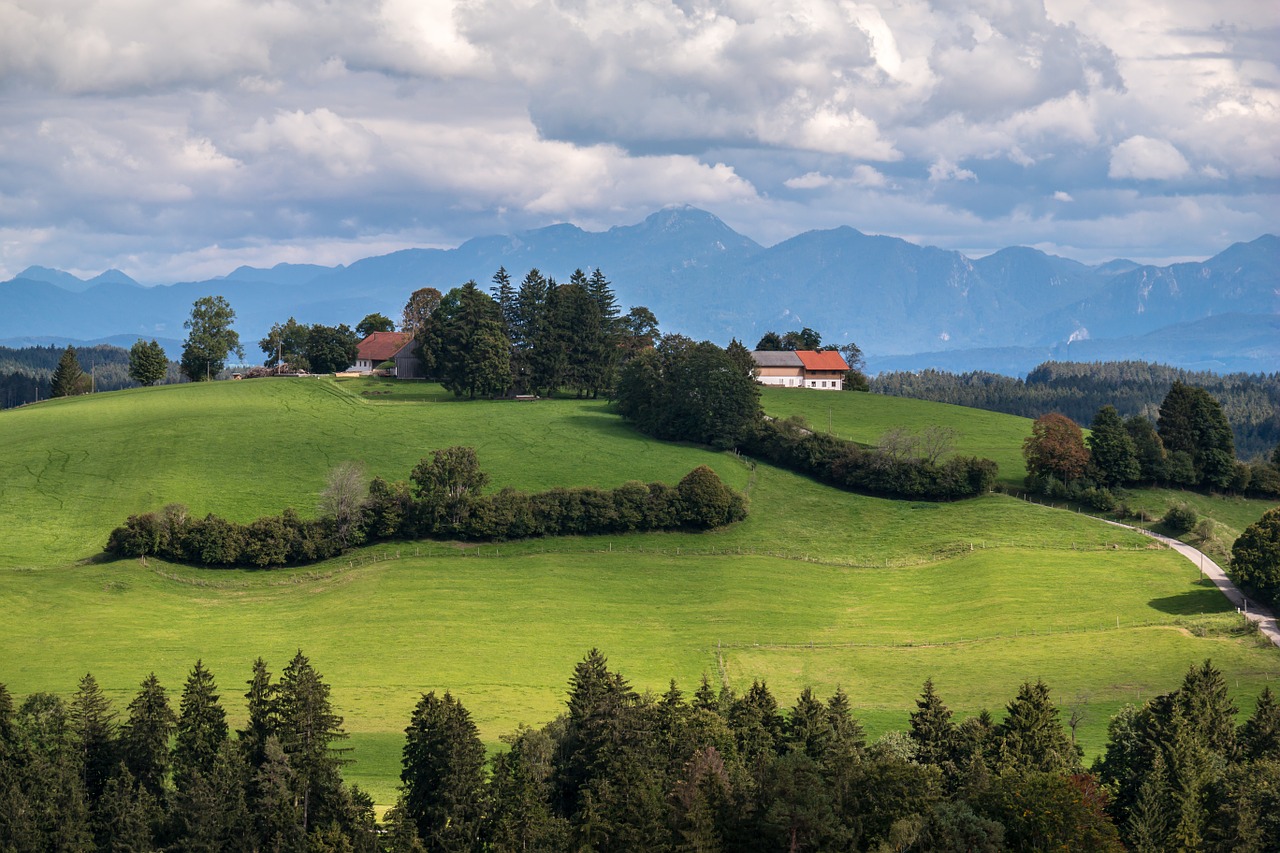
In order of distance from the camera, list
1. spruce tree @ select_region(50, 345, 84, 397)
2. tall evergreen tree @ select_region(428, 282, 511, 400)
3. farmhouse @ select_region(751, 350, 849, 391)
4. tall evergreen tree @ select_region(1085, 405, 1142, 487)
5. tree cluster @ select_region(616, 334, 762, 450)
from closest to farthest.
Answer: tall evergreen tree @ select_region(1085, 405, 1142, 487)
tree cluster @ select_region(616, 334, 762, 450)
tall evergreen tree @ select_region(428, 282, 511, 400)
spruce tree @ select_region(50, 345, 84, 397)
farmhouse @ select_region(751, 350, 849, 391)

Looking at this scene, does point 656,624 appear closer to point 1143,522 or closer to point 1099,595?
point 1099,595

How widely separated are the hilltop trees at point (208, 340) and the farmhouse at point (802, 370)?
72823 millimetres

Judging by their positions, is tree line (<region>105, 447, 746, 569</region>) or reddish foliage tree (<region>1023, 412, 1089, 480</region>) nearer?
tree line (<region>105, 447, 746, 569</region>)

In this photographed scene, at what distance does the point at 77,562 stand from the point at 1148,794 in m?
70.0

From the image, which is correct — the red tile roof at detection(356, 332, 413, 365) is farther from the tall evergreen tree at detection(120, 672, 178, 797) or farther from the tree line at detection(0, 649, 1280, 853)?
the tall evergreen tree at detection(120, 672, 178, 797)

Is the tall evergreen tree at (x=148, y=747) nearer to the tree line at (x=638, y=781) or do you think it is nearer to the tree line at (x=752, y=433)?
the tree line at (x=638, y=781)

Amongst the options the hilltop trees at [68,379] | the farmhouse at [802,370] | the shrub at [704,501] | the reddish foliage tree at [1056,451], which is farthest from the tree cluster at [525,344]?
the hilltop trees at [68,379]

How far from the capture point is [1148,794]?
4556cm

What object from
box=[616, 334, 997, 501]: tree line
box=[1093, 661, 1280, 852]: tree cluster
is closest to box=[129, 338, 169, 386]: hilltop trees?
box=[616, 334, 997, 501]: tree line

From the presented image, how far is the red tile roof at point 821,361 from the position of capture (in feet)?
572

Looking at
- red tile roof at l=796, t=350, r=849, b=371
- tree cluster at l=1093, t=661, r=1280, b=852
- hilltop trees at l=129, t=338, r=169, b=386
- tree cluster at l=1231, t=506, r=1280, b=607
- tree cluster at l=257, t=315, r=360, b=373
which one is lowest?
tree cluster at l=1093, t=661, r=1280, b=852

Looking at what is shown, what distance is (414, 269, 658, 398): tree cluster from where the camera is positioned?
139m

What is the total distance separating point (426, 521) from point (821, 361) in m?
94.6

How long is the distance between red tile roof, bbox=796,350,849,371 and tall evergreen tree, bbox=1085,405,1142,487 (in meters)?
65.5
